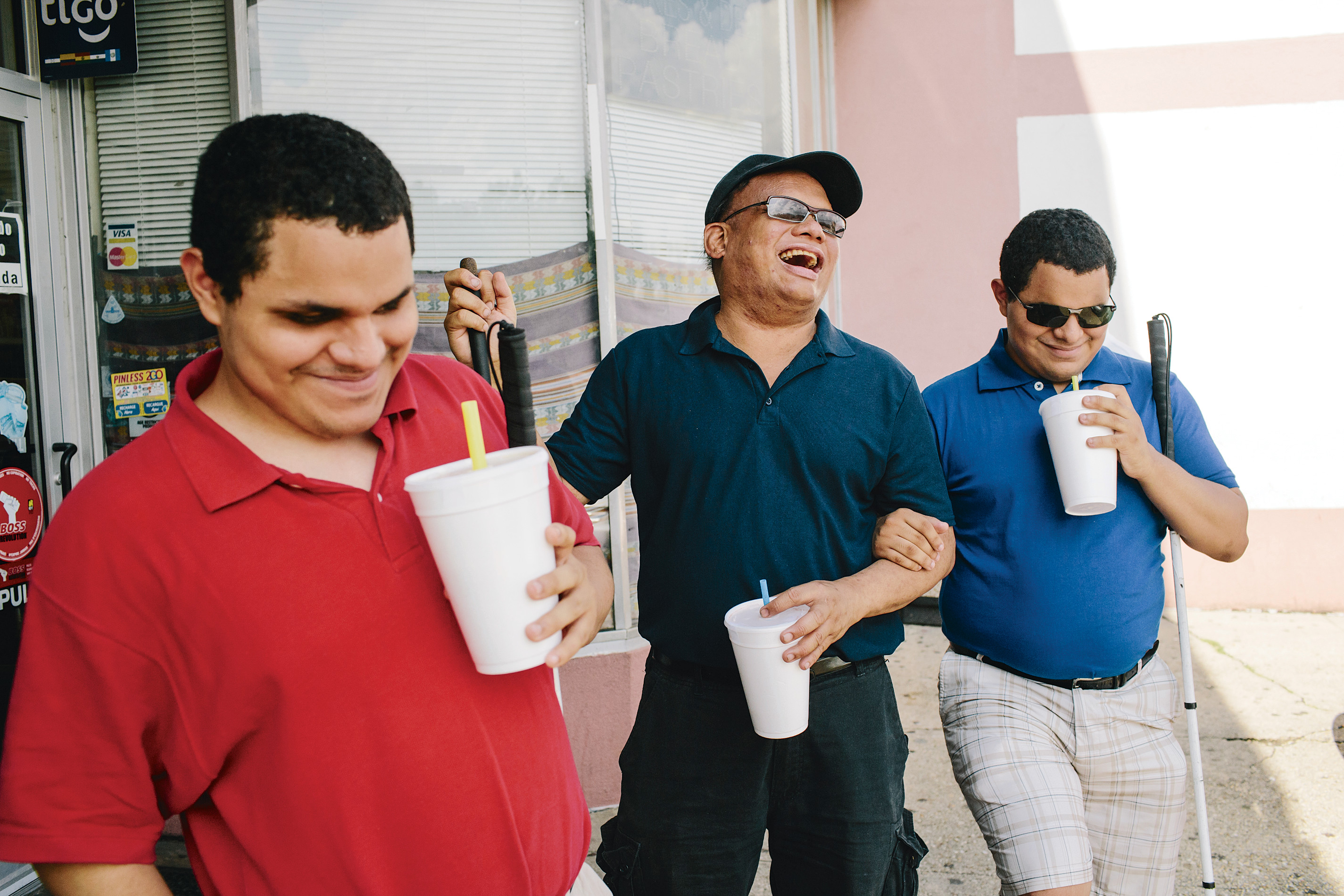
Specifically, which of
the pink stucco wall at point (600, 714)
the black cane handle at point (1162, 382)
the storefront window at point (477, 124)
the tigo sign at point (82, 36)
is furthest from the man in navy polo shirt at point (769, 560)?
the tigo sign at point (82, 36)

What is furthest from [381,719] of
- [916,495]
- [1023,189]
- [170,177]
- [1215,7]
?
[1215,7]

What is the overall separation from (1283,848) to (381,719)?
401 centimetres

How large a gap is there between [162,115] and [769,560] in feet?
12.2

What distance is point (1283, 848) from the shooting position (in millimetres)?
3721

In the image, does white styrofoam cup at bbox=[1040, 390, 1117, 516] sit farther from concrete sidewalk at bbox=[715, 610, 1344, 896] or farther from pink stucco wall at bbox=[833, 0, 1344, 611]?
pink stucco wall at bbox=[833, 0, 1344, 611]

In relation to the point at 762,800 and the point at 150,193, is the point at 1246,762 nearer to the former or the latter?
the point at 762,800

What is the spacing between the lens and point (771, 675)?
2025 mm

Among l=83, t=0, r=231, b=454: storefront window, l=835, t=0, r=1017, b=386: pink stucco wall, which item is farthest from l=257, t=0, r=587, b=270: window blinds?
l=835, t=0, r=1017, b=386: pink stucco wall

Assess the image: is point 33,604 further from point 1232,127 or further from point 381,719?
point 1232,127

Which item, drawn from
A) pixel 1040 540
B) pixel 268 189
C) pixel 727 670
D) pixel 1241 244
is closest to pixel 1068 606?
pixel 1040 540

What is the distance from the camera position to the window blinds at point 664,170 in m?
4.52

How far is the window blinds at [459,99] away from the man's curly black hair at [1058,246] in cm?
232

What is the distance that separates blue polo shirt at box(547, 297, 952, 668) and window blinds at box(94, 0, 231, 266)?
284 cm

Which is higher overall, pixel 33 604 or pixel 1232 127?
pixel 1232 127
